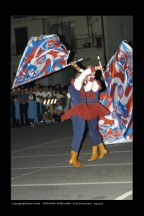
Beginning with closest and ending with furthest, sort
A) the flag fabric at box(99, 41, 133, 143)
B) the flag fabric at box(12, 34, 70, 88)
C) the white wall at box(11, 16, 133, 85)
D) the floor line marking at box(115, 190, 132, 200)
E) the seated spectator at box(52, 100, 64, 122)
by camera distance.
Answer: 1. the floor line marking at box(115, 190, 132, 200)
2. the flag fabric at box(12, 34, 70, 88)
3. the flag fabric at box(99, 41, 133, 143)
4. the seated spectator at box(52, 100, 64, 122)
5. the white wall at box(11, 16, 133, 85)

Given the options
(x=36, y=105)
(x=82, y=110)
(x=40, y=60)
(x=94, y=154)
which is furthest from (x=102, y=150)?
(x=36, y=105)

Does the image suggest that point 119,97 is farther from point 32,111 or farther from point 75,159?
point 32,111

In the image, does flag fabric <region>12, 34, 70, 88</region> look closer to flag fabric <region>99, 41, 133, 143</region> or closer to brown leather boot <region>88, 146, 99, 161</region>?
flag fabric <region>99, 41, 133, 143</region>

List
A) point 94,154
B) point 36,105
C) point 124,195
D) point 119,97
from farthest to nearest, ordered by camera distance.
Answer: point 36,105 < point 119,97 < point 94,154 < point 124,195

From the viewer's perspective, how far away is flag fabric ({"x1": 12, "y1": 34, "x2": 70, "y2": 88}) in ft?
39.3

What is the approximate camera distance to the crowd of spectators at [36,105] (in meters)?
23.4

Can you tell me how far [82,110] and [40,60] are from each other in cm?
200

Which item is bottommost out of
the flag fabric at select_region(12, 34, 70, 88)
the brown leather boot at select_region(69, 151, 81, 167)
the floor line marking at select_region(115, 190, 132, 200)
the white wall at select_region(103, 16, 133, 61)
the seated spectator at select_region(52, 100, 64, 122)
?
the floor line marking at select_region(115, 190, 132, 200)

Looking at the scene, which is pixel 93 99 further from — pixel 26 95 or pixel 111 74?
pixel 26 95

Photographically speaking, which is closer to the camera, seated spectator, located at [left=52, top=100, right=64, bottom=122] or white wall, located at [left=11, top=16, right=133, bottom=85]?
seated spectator, located at [left=52, top=100, right=64, bottom=122]

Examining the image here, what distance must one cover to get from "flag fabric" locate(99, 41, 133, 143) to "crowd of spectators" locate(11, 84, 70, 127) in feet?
32.6

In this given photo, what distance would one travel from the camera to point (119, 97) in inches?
514

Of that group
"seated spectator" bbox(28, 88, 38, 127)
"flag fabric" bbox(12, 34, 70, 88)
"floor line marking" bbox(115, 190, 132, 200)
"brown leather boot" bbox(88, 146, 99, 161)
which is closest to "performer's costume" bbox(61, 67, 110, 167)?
"brown leather boot" bbox(88, 146, 99, 161)
